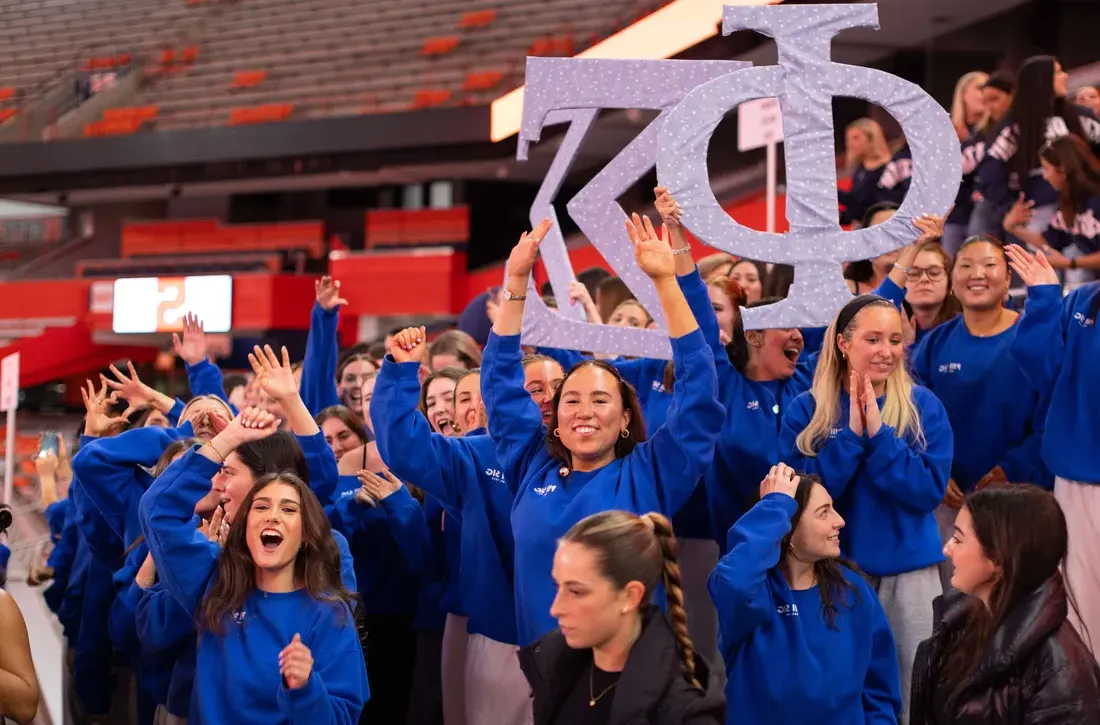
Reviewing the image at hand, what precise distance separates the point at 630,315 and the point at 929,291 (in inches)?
42.2

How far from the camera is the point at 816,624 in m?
3.17

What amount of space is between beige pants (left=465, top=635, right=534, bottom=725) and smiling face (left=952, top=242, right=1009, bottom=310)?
1858 mm

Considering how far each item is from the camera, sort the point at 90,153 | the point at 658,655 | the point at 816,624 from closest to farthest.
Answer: the point at 658,655
the point at 816,624
the point at 90,153

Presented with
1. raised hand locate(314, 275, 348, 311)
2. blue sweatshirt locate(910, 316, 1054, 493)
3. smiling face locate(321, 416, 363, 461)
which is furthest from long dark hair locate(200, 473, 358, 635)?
blue sweatshirt locate(910, 316, 1054, 493)

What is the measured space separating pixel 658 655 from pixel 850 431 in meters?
1.29

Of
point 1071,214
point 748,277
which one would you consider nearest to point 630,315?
point 748,277

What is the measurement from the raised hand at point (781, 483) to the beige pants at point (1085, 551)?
3.70 ft

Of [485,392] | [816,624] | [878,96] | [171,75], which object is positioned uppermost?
[171,75]

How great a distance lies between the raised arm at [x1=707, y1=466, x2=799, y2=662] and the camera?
3086mm

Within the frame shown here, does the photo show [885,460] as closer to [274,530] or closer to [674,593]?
[674,593]

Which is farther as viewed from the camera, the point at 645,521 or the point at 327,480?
the point at 327,480

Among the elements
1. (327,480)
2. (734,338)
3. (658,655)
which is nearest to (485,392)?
(327,480)

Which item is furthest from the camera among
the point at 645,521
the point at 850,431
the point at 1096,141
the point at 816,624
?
the point at 1096,141

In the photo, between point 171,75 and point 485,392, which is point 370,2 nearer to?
point 171,75
